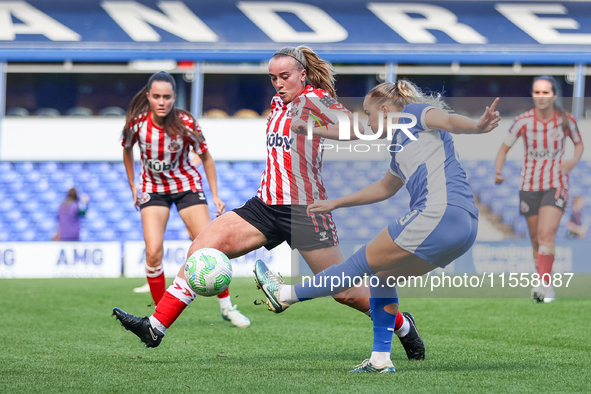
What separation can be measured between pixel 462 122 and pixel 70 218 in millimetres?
12555

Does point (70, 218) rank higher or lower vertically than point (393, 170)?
lower

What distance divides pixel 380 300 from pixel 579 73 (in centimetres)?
1451

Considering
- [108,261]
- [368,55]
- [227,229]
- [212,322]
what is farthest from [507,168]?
[368,55]

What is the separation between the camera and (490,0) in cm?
1744

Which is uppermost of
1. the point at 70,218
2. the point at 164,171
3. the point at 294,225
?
the point at 164,171

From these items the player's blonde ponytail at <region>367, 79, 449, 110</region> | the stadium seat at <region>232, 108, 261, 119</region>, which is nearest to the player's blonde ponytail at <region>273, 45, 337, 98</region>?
the player's blonde ponytail at <region>367, 79, 449, 110</region>

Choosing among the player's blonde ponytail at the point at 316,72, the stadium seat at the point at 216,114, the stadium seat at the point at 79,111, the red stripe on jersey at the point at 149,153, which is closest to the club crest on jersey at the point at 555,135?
the player's blonde ponytail at the point at 316,72

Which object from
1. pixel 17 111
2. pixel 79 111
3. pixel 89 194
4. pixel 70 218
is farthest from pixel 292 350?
pixel 17 111

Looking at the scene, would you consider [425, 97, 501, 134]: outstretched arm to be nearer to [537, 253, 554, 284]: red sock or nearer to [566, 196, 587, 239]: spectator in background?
[537, 253, 554, 284]: red sock

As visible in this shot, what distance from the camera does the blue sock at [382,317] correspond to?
13.0 ft

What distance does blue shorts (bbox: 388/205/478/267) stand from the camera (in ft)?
11.8

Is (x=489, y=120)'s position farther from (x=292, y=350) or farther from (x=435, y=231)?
(x=292, y=350)

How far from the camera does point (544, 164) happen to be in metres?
6.86

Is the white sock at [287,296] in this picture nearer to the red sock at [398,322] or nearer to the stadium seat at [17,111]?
the red sock at [398,322]
